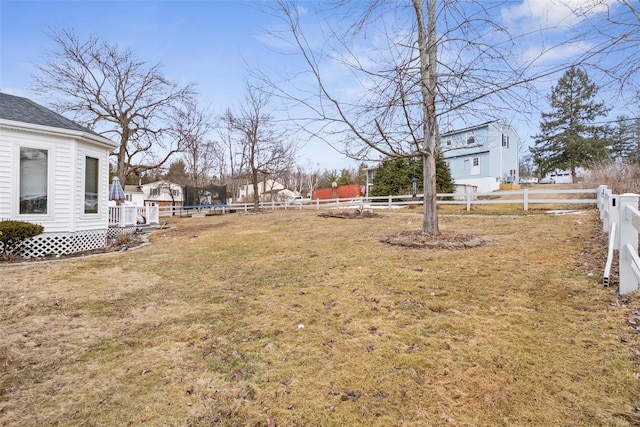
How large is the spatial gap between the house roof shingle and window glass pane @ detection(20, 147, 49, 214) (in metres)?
0.70

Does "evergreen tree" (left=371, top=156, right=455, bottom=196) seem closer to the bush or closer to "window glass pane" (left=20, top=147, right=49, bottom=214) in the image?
"window glass pane" (left=20, top=147, right=49, bottom=214)

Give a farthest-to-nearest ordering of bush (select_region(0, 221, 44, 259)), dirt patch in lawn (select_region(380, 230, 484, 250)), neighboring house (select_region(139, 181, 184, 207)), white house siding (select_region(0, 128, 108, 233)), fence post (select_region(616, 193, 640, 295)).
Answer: neighboring house (select_region(139, 181, 184, 207)) → white house siding (select_region(0, 128, 108, 233)) → bush (select_region(0, 221, 44, 259)) → dirt patch in lawn (select_region(380, 230, 484, 250)) → fence post (select_region(616, 193, 640, 295))

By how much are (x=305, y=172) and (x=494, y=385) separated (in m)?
62.0

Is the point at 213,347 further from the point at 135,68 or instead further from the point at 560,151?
the point at 560,151

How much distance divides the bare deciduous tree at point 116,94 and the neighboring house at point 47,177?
10.4 meters

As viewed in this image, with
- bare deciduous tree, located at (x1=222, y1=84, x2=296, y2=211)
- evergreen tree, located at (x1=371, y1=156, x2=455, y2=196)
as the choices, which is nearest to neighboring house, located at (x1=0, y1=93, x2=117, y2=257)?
bare deciduous tree, located at (x1=222, y1=84, x2=296, y2=211)

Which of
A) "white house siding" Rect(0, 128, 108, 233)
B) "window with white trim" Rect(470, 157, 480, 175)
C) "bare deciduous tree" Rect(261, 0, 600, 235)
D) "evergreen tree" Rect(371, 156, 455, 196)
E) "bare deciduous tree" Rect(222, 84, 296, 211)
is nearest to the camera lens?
"bare deciduous tree" Rect(261, 0, 600, 235)

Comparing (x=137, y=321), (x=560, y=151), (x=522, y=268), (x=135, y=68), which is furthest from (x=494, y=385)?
(x=560, y=151)

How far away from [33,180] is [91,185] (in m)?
1.26

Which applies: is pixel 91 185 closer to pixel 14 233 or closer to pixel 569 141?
pixel 14 233

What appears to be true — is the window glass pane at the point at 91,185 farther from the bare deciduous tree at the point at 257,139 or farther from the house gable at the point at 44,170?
the bare deciduous tree at the point at 257,139

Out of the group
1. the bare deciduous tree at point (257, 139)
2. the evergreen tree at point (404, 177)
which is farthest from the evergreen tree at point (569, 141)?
the bare deciduous tree at point (257, 139)

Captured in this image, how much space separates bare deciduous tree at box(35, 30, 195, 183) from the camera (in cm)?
1670

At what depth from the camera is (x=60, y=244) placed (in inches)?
300
